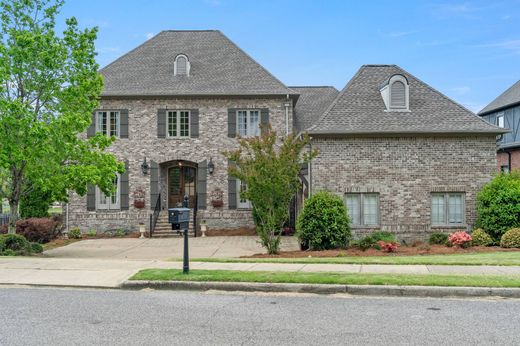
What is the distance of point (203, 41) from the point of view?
27141 millimetres

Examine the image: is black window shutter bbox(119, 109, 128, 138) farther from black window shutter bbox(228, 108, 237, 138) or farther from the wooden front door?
black window shutter bbox(228, 108, 237, 138)

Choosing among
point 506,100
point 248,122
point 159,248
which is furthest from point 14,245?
point 506,100

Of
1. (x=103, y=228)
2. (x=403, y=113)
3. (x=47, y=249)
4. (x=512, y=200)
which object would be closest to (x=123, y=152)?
(x=103, y=228)

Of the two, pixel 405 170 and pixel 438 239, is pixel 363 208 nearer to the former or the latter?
pixel 405 170

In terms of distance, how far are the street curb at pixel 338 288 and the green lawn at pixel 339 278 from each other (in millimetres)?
151

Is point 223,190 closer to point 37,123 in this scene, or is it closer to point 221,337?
point 37,123

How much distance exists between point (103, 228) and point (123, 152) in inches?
142

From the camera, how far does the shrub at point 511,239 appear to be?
1598 centimetres

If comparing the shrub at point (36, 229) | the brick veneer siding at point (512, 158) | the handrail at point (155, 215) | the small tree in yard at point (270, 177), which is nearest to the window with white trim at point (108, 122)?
the handrail at point (155, 215)

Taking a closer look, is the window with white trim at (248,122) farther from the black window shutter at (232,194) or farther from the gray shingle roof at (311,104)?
the gray shingle roof at (311,104)

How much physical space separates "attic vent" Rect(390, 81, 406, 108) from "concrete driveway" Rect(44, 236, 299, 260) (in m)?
6.39

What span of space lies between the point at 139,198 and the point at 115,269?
1311cm

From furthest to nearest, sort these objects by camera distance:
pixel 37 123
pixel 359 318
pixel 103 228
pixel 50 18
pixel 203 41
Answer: pixel 203 41 < pixel 103 228 < pixel 50 18 < pixel 37 123 < pixel 359 318

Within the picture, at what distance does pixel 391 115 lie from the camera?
18938 mm
